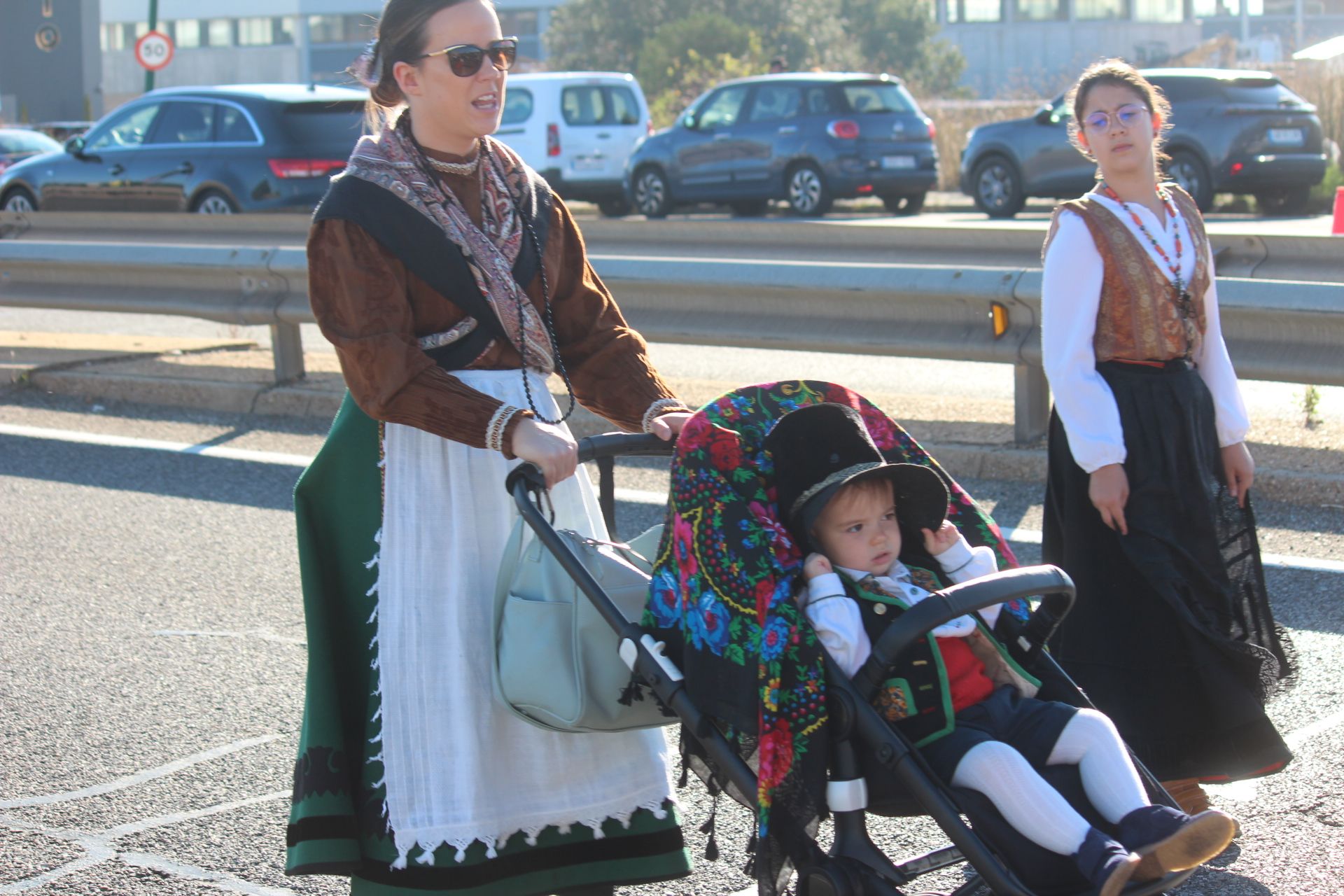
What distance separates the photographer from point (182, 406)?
909cm

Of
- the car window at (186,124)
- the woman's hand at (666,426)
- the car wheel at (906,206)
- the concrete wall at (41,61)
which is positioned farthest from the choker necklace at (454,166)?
the concrete wall at (41,61)

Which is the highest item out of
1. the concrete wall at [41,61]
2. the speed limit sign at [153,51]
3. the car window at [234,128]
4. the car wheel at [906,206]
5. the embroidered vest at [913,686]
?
the concrete wall at [41,61]

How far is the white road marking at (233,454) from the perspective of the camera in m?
5.73

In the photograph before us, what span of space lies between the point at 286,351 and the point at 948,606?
706 cm

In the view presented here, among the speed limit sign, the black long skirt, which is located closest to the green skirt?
the black long skirt

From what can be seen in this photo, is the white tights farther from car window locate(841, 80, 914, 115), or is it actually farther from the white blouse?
car window locate(841, 80, 914, 115)

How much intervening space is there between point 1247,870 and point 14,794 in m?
2.99

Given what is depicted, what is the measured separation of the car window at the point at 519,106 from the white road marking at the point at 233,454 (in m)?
14.5

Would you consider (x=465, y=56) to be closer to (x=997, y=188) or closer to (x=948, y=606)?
(x=948, y=606)

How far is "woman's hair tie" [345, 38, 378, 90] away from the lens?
3156 millimetres

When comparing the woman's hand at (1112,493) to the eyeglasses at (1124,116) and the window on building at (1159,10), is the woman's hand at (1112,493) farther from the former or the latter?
the window on building at (1159,10)

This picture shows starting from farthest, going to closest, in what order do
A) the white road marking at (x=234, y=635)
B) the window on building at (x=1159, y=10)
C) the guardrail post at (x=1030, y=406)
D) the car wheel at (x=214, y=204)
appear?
the window on building at (x=1159, y=10) → the car wheel at (x=214, y=204) → the guardrail post at (x=1030, y=406) → the white road marking at (x=234, y=635)

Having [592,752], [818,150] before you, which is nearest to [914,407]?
[592,752]

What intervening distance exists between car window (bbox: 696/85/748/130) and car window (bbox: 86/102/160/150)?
7.11m
